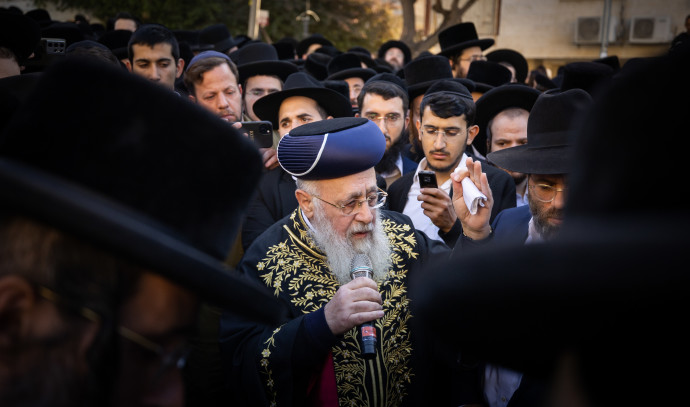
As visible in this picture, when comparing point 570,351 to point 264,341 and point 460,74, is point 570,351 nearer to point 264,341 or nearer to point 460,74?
point 264,341

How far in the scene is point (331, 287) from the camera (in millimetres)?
3150

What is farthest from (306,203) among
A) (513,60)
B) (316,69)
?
(513,60)

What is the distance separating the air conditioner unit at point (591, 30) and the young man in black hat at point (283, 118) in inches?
966

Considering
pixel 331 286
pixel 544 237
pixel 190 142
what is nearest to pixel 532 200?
pixel 544 237

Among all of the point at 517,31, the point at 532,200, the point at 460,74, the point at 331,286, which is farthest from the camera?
the point at 517,31

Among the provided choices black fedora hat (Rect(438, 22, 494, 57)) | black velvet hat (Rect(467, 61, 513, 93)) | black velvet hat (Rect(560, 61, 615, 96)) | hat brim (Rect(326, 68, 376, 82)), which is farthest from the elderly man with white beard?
black fedora hat (Rect(438, 22, 494, 57))

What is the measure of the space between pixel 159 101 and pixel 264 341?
1801 mm

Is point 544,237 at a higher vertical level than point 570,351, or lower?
lower

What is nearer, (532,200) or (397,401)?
(397,401)

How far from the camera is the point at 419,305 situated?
1058 millimetres

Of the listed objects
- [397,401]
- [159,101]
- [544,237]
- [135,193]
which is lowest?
[397,401]

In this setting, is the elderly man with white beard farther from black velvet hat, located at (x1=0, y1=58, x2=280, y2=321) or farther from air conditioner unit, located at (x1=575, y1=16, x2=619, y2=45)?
air conditioner unit, located at (x1=575, y1=16, x2=619, y2=45)

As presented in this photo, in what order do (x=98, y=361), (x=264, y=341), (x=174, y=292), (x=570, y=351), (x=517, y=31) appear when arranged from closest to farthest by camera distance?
(x=570, y=351), (x=98, y=361), (x=174, y=292), (x=264, y=341), (x=517, y=31)

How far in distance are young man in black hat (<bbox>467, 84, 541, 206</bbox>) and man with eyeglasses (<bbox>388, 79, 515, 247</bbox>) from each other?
0.29 m
